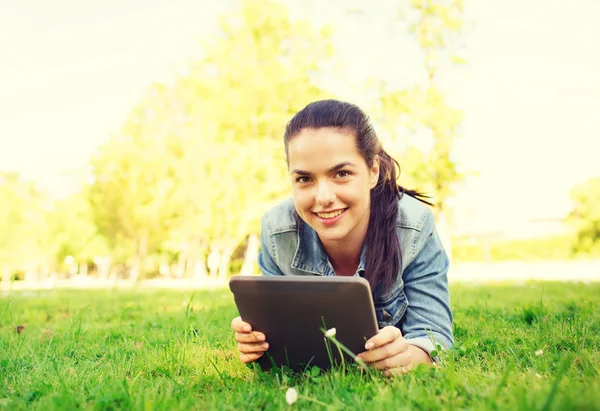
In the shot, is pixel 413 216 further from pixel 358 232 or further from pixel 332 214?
pixel 332 214

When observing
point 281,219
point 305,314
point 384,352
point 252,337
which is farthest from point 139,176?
point 384,352

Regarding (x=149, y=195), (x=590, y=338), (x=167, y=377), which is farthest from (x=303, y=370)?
(x=149, y=195)

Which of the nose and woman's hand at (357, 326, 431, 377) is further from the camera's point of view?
the nose

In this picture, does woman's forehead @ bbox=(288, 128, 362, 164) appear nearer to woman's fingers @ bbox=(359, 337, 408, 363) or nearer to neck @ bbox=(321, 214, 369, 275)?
neck @ bbox=(321, 214, 369, 275)

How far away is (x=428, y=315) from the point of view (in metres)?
2.77

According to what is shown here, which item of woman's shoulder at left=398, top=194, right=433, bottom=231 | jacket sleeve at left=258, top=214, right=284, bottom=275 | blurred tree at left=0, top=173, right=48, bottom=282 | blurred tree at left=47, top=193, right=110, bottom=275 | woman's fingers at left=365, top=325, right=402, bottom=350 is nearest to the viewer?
woman's fingers at left=365, top=325, right=402, bottom=350

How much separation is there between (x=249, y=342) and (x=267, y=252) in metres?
0.87

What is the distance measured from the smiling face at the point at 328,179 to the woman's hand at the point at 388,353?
69 cm

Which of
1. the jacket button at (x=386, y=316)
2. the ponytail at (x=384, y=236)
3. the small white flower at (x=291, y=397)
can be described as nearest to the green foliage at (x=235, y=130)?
the ponytail at (x=384, y=236)

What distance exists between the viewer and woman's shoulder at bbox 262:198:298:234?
3.10 meters

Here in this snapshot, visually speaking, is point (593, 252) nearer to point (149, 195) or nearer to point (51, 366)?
point (149, 195)

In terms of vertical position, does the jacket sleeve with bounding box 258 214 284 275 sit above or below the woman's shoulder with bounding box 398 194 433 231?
below

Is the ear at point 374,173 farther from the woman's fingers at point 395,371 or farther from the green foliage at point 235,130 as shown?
the green foliage at point 235,130

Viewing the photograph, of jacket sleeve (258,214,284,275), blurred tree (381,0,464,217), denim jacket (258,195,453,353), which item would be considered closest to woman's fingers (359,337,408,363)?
denim jacket (258,195,453,353)
